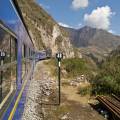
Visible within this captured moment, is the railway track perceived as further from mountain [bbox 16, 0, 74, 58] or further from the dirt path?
mountain [bbox 16, 0, 74, 58]

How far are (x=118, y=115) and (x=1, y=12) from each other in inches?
275

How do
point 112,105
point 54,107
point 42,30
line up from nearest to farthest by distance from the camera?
point 112,105, point 54,107, point 42,30

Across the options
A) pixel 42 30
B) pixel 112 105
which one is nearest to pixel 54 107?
pixel 112 105

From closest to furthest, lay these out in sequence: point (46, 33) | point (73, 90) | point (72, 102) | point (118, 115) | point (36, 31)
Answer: point (118, 115), point (72, 102), point (73, 90), point (36, 31), point (46, 33)

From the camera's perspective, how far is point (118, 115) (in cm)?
1078

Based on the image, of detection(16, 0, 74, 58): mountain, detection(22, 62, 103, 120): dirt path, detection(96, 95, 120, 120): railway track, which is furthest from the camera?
detection(16, 0, 74, 58): mountain

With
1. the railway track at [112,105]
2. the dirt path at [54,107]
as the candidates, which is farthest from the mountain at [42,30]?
the railway track at [112,105]

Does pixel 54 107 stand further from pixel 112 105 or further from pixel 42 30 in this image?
pixel 42 30

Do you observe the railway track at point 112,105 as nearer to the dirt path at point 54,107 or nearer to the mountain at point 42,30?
the dirt path at point 54,107

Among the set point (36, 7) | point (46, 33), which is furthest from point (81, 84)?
point (36, 7)

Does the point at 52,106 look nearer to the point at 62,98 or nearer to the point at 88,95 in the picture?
the point at 62,98

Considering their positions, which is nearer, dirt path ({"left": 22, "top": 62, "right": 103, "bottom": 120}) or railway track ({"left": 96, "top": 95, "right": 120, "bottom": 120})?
railway track ({"left": 96, "top": 95, "right": 120, "bottom": 120})

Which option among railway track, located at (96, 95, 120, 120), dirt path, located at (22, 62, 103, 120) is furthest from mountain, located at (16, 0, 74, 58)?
railway track, located at (96, 95, 120, 120)

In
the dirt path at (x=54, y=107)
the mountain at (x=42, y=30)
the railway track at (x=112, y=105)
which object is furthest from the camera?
the mountain at (x=42, y=30)
